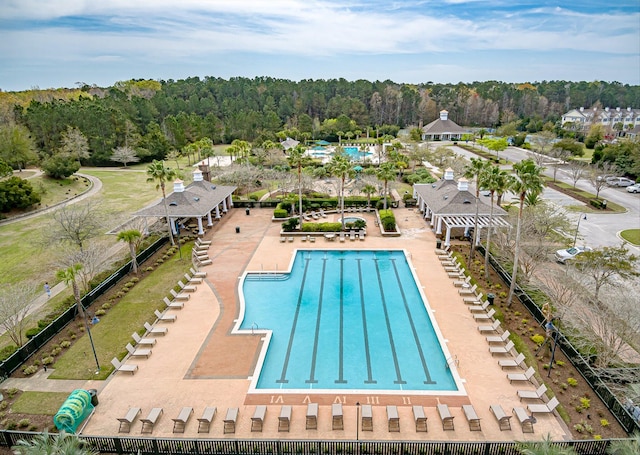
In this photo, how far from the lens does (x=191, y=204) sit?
35.1 meters

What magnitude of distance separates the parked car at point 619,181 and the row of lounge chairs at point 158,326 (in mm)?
51278

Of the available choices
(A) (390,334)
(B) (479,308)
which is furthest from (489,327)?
(A) (390,334)

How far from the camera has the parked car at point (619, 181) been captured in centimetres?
4850

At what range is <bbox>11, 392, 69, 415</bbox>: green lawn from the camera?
15.6 m

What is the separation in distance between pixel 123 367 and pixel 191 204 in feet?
64.3

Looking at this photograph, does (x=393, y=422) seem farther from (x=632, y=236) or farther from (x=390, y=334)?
(x=632, y=236)

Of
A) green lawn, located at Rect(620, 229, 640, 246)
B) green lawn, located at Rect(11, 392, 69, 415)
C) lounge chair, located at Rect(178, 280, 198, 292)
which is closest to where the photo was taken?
green lawn, located at Rect(11, 392, 69, 415)

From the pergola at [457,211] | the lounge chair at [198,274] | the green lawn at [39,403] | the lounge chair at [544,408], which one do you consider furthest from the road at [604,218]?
the green lawn at [39,403]

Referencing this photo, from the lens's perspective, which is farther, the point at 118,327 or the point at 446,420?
the point at 118,327

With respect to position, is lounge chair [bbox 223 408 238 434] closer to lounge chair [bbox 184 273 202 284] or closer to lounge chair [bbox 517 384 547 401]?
lounge chair [bbox 517 384 547 401]

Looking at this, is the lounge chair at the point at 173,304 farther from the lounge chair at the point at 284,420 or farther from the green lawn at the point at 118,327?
the lounge chair at the point at 284,420

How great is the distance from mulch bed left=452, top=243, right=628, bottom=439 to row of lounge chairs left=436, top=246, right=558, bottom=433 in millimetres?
829

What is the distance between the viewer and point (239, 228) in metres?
36.3

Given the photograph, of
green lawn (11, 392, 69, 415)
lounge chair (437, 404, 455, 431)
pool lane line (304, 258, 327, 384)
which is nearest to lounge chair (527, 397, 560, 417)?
lounge chair (437, 404, 455, 431)
